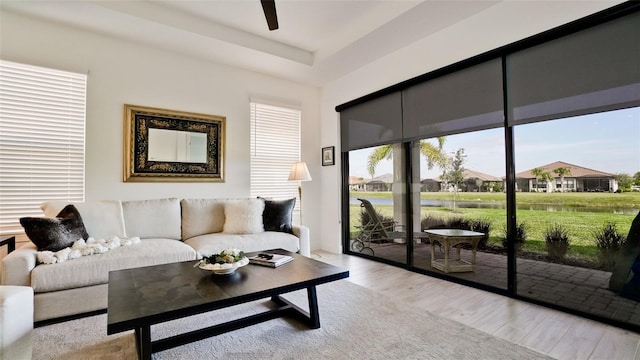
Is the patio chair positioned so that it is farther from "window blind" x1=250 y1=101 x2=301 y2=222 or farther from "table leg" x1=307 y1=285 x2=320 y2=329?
"table leg" x1=307 y1=285 x2=320 y2=329

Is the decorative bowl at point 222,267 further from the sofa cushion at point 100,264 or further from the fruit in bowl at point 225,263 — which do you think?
the sofa cushion at point 100,264

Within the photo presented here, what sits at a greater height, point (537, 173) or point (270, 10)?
point (270, 10)

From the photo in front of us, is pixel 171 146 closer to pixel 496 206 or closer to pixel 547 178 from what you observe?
pixel 496 206

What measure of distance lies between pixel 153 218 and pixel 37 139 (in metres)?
1.43

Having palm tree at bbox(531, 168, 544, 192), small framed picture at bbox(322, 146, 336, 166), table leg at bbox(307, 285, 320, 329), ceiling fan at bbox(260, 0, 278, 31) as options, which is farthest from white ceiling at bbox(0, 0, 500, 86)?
table leg at bbox(307, 285, 320, 329)

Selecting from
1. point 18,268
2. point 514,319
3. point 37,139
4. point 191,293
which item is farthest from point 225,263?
point 37,139

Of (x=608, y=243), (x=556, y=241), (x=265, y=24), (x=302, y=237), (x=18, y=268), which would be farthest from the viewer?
(x=302, y=237)

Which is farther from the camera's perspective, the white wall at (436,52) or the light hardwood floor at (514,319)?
the white wall at (436,52)

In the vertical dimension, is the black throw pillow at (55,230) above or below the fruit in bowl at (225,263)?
above

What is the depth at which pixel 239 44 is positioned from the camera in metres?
3.65

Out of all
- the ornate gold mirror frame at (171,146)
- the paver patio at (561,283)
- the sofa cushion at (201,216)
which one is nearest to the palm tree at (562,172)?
the paver patio at (561,283)

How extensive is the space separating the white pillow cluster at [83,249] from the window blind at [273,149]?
1966 mm

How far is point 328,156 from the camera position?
4996 millimetres

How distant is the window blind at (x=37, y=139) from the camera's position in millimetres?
2949
